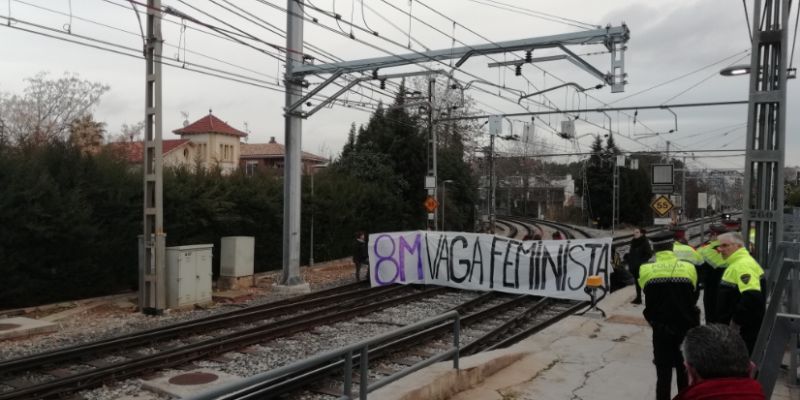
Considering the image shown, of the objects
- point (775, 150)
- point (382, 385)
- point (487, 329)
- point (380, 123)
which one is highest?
point (380, 123)

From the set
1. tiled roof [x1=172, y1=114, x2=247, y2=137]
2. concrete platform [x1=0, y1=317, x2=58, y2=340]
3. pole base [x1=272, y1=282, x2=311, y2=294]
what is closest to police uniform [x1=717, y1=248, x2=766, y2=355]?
concrete platform [x1=0, y1=317, x2=58, y2=340]

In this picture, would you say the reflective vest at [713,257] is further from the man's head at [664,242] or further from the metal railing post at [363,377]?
the metal railing post at [363,377]

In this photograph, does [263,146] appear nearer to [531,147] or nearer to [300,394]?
[531,147]

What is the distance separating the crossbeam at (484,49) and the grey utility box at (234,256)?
5172mm

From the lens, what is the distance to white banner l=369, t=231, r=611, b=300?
15734 mm

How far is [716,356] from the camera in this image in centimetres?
280

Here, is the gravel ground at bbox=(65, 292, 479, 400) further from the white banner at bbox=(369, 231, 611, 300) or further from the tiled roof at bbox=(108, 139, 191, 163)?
the tiled roof at bbox=(108, 139, 191, 163)

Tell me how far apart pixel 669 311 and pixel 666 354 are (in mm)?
421

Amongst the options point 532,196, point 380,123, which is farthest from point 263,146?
point 532,196

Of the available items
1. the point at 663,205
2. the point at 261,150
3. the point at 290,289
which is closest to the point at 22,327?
the point at 290,289

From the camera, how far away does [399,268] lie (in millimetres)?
18406

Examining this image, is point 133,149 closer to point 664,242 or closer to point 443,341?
point 443,341

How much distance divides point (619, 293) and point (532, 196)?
245ft

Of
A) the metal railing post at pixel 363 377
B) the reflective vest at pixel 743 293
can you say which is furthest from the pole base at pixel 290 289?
the reflective vest at pixel 743 293
